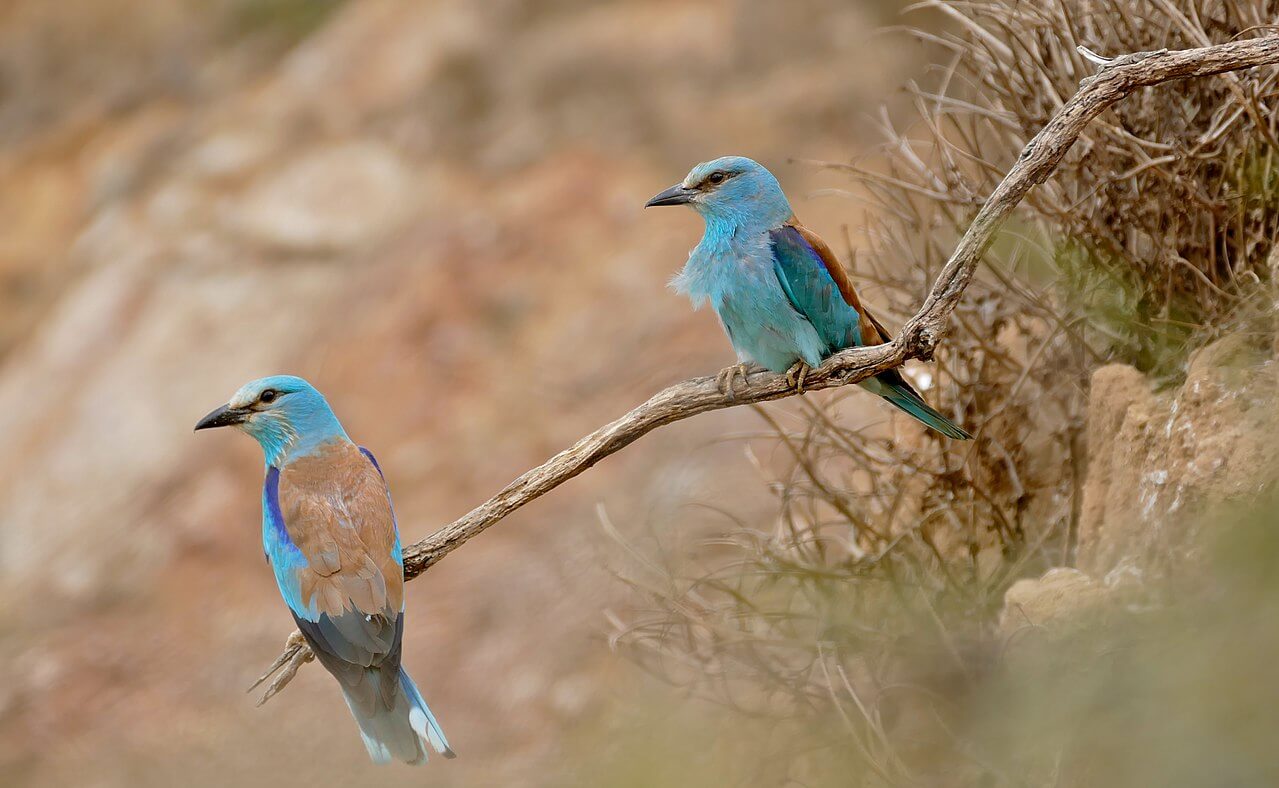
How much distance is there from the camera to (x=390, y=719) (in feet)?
7.97

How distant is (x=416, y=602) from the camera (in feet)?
24.3

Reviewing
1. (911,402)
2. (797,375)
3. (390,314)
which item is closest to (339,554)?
(797,375)

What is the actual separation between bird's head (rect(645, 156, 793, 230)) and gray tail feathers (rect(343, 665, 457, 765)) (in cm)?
111

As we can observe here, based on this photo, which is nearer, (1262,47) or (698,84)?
(1262,47)

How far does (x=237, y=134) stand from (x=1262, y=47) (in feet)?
24.1

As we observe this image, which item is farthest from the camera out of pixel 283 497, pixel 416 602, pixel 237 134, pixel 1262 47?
pixel 237 134

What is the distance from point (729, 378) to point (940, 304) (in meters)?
0.45

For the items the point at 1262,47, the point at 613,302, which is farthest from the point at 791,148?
the point at 1262,47

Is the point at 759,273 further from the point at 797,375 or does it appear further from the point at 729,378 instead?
the point at 729,378

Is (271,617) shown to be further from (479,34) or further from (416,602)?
(479,34)

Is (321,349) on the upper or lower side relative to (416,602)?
upper

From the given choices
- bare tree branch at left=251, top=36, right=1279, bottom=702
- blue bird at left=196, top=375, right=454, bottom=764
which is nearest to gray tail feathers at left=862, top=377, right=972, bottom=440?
bare tree branch at left=251, top=36, right=1279, bottom=702

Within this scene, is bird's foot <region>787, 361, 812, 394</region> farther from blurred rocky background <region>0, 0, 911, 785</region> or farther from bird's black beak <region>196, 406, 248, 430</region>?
blurred rocky background <region>0, 0, 911, 785</region>

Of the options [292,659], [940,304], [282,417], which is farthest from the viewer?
[282,417]
